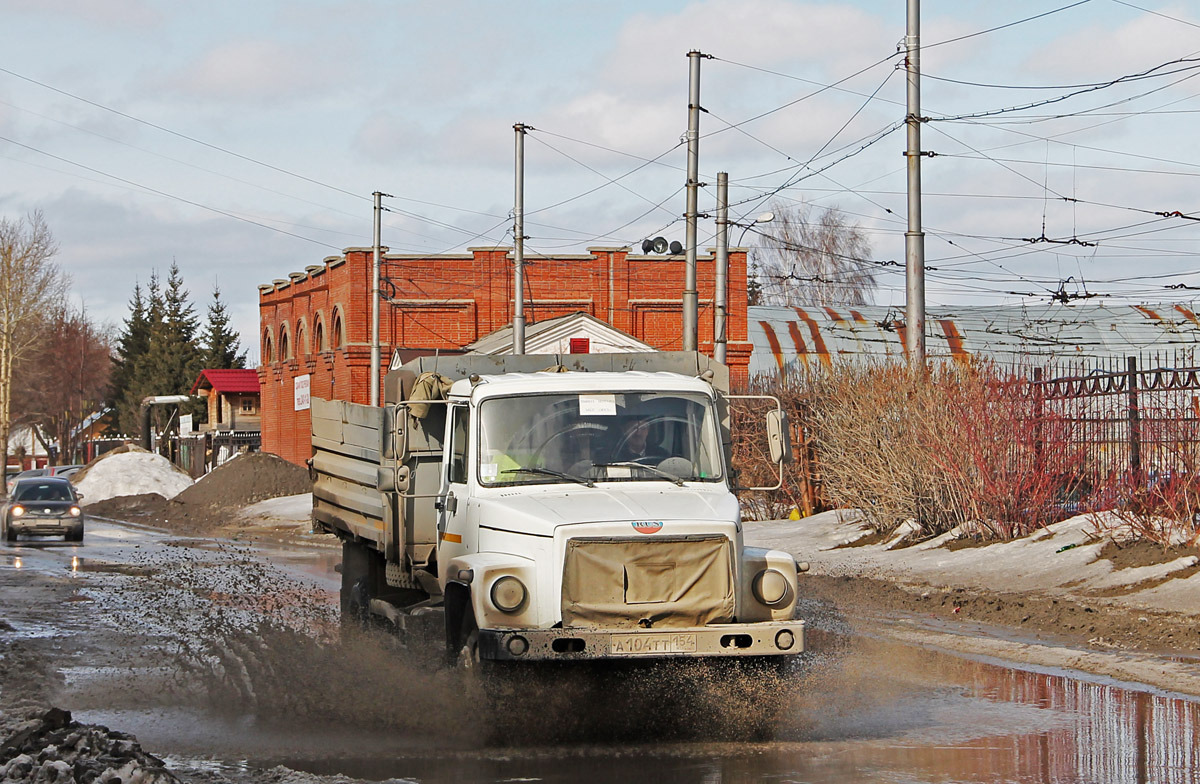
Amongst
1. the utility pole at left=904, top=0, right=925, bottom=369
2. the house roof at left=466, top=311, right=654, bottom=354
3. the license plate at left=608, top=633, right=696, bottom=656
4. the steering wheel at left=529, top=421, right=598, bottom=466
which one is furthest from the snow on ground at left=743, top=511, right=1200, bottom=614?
the house roof at left=466, top=311, right=654, bottom=354

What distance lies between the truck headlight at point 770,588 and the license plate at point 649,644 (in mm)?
649

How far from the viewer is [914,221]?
69.6ft

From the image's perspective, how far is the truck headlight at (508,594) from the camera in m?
8.59

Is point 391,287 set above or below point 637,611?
above

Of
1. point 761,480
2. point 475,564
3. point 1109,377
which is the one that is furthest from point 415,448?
point 761,480

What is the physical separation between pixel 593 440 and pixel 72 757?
396cm

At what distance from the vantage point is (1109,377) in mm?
17469

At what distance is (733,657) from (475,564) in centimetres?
173

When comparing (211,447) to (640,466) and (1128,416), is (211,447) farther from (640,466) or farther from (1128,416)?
(640,466)

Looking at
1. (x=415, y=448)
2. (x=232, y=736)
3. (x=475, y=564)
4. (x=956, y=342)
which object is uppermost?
(x=956, y=342)

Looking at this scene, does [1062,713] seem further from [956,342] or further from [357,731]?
[956,342]

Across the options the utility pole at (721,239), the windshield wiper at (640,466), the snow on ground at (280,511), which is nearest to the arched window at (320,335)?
the snow on ground at (280,511)

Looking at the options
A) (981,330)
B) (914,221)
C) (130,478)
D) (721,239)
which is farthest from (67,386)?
(914,221)

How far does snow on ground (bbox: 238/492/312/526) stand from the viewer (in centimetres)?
3941
